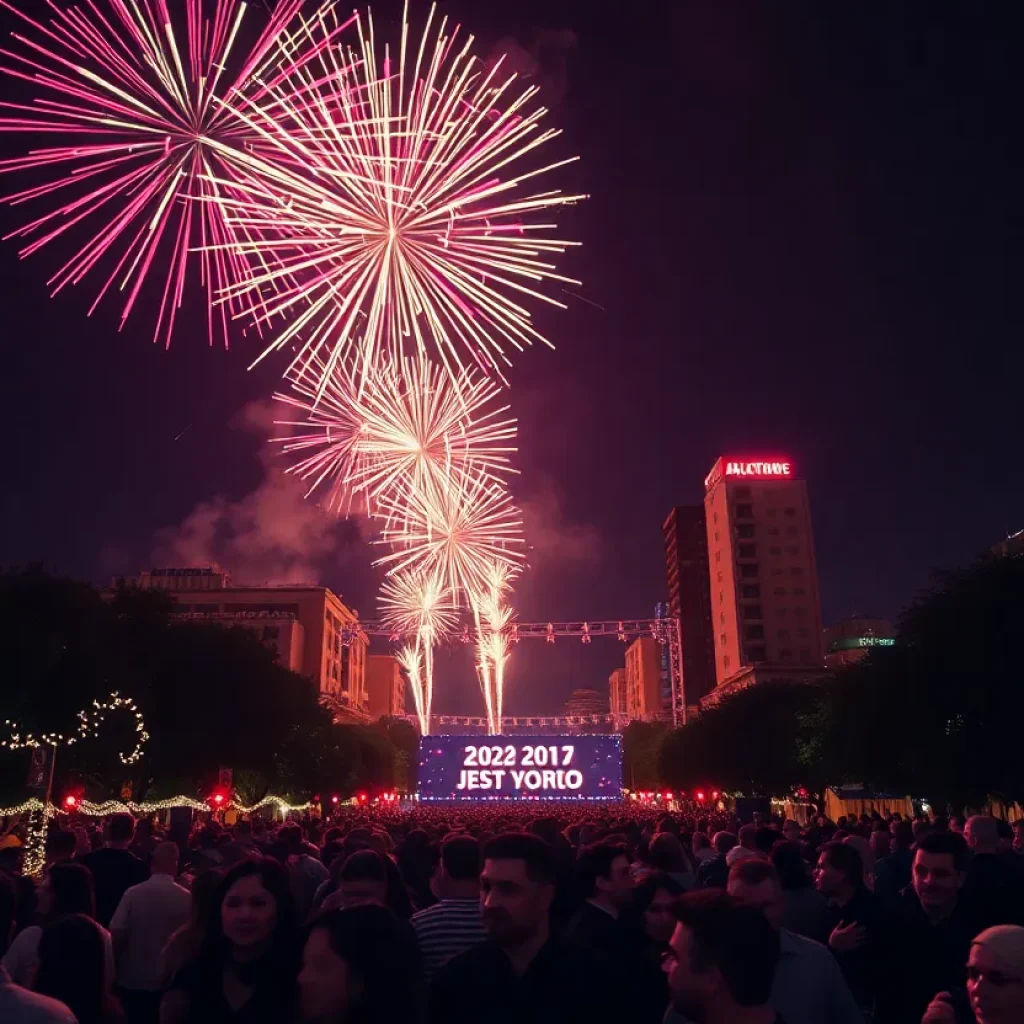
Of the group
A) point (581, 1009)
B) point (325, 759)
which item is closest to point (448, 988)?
point (581, 1009)

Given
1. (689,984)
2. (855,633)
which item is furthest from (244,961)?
(855,633)

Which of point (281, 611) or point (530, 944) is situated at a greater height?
point (281, 611)

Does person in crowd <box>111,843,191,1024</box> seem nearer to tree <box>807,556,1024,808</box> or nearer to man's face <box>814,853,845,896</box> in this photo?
man's face <box>814,853,845,896</box>

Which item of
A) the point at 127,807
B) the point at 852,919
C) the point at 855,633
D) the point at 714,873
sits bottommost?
the point at 127,807

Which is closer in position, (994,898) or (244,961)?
(244,961)

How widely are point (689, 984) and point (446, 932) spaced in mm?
2465

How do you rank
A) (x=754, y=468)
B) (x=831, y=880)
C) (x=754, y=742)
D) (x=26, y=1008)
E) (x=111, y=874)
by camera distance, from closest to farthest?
1. (x=26, y=1008)
2. (x=831, y=880)
3. (x=111, y=874)
4. (x=754, y=742)
5. (x=754, y=468)

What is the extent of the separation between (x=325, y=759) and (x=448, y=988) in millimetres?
73641

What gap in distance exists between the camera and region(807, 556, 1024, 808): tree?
104 ft

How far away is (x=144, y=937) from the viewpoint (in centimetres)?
754

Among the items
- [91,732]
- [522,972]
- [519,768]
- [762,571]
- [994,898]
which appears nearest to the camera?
[522,972]

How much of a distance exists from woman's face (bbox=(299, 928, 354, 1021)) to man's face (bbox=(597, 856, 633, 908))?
404cm

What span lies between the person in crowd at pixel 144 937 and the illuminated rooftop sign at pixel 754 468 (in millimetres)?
118363

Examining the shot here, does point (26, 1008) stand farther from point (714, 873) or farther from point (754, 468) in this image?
point (754, 468)
